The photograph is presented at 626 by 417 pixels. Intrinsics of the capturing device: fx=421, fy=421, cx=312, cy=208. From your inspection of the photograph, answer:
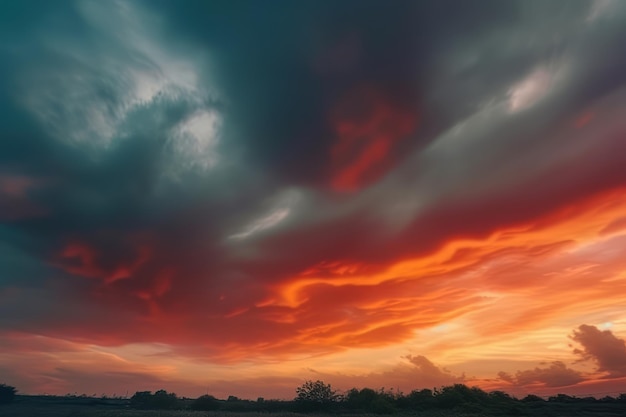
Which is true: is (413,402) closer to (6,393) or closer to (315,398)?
(315,398)

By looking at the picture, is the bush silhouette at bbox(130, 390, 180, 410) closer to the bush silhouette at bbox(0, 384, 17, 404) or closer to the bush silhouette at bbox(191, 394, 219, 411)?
the bush silhouette at bbox(191, 394, 219, 411)

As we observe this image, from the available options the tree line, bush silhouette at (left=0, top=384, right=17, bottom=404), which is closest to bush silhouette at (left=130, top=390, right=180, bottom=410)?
the tree line

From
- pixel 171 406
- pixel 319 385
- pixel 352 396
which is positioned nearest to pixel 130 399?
pixel 171 406

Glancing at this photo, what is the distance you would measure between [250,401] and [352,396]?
35.4 metres

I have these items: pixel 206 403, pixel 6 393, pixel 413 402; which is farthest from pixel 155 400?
pixel 413 402

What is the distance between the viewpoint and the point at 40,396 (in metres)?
124

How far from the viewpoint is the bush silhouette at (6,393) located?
10775cm

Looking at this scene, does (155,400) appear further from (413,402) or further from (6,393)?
(413,402)

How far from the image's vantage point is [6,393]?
358 feet

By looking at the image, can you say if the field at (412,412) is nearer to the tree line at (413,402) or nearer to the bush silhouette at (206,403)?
the tree line at (413,402)

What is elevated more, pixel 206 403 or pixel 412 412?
pixel 206 403

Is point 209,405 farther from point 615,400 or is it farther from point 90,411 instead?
point 615,400

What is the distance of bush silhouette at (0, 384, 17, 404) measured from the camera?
354ft

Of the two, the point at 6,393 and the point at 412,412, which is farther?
the point at 6,393
